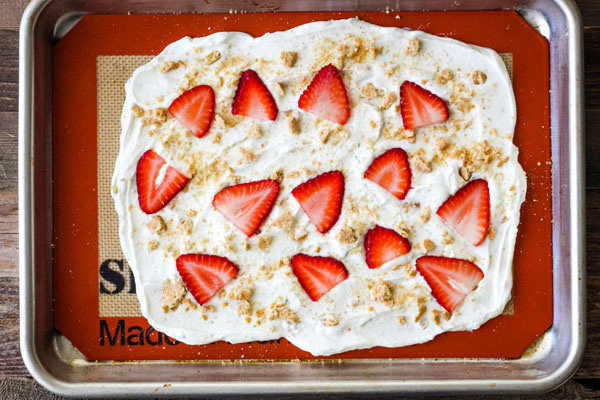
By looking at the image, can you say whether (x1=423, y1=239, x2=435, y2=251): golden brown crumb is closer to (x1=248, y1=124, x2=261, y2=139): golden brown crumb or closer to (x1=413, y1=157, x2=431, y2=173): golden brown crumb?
(x1=413, y1=157, x2=431, y2=173): golden brown crumb

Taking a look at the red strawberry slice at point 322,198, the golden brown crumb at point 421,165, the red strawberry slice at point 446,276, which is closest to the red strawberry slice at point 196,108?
the red strawberry slice at point 322,198

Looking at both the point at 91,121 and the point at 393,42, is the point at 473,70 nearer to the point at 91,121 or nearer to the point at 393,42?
the point at 393,42

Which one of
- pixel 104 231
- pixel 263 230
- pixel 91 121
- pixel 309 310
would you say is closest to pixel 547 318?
pixel 309 310

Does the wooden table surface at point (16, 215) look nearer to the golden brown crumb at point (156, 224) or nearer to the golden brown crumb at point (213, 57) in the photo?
the golden brown crumb at point (156, 224)

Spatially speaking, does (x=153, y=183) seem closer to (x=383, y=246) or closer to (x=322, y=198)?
(x=322, y=198)

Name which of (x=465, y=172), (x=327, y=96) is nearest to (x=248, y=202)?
(x=327, y=96)
